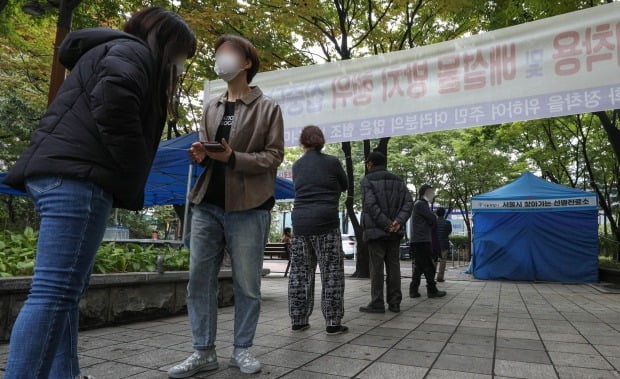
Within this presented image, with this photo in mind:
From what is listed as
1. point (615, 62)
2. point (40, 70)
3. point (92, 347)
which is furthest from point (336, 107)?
point (40, 70)

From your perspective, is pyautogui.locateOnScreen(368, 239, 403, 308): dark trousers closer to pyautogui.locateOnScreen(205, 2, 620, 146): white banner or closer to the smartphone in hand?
pyautogui.locateOnScreen(205, 2, 620, 146): white banner

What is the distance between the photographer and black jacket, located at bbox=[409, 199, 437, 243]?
708 centimetres

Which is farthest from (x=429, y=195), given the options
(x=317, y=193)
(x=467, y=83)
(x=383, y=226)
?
(x=317, y=193)

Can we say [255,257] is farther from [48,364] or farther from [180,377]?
[48,364]

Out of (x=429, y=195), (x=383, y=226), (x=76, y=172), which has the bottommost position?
(x=383, y=226)

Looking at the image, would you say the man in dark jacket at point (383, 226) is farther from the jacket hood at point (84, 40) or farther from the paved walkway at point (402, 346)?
the jacket hood at point (84, 40)

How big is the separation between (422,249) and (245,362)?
5057mm

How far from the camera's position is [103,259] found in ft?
14.2

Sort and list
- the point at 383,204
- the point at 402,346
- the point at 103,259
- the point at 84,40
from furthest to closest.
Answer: the point at 383,204 → the point at 103,259 → the point at 402,346 → the point at 84,40

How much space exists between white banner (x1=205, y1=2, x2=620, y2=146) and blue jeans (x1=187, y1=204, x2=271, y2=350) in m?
3.04

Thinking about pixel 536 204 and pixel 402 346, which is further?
pixel 536 204

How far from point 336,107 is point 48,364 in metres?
4.49

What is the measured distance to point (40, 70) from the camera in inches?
450

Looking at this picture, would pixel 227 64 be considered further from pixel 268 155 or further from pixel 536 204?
pixel 536 204
